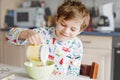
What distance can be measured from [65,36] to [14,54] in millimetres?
1805

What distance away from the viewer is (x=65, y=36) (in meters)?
1.17

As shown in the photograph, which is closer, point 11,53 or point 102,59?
point 102,59

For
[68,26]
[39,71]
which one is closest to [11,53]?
[68,26]

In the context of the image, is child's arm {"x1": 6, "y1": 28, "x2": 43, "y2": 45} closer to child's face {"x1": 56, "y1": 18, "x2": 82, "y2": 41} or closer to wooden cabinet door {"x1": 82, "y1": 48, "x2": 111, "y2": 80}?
child's face {"x1": 56, "y1": 18, "x2": 82, "y2": 41}

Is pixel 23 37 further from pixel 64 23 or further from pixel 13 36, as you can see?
pixel 64 23

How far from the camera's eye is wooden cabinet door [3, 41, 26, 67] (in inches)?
110

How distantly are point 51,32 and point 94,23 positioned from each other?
1.65 metres

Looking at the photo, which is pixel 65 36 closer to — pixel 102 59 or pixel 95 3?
pixel 102 59

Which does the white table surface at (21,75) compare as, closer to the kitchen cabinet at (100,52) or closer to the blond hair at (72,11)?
the blond hair at (72,11)

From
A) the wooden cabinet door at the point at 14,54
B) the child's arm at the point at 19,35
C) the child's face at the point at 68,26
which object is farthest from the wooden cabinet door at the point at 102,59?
the child's arm at the point at 19,35

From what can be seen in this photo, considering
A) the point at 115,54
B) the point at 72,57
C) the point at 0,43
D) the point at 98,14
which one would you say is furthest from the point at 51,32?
the point at 0,43

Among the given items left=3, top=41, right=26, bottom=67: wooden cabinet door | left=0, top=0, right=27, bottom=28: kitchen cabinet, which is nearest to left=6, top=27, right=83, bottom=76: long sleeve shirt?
left=3, top=41, right=26, bottom=67: wooden cabinet door

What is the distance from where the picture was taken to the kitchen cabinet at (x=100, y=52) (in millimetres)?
2285

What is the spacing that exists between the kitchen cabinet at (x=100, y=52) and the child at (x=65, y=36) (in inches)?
42.7
